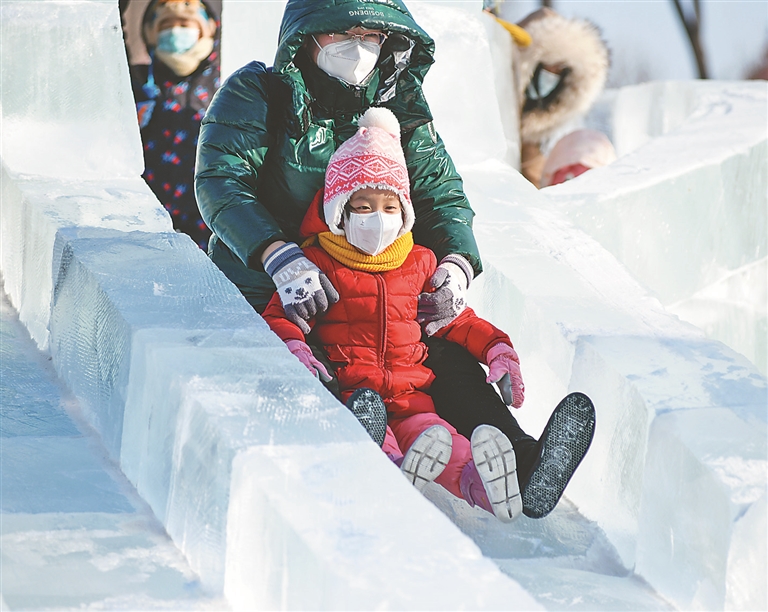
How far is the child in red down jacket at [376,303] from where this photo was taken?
9.64 feet

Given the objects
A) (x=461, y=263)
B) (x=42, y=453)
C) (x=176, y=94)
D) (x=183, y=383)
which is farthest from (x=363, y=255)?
(x=176, y=94)

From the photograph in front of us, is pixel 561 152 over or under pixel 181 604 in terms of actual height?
under

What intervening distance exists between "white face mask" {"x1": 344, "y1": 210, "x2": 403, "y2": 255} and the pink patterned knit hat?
0.05 metres

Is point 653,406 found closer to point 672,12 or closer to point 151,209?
point 151,209

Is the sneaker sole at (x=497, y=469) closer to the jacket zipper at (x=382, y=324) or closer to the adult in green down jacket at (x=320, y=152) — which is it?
the adult in green down jacket at (x=320, y=152)

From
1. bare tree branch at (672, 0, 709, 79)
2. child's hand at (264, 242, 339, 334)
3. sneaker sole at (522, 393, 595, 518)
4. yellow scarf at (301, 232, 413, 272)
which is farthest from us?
bare tree branch at (672, 0, 709, 79)

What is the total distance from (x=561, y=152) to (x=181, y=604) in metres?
7.09

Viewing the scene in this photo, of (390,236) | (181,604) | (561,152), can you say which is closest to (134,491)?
(181,604)

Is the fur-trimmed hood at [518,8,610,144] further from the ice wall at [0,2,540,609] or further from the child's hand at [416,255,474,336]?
the child's hand at [416,255,474,336]

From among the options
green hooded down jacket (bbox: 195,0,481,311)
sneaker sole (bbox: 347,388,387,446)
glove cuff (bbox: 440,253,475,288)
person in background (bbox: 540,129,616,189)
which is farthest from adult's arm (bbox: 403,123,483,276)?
person in background (bbox: 540,129,616,189)

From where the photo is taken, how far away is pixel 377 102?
11.2 ft

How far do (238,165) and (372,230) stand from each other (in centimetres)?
48

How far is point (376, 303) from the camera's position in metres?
2.99

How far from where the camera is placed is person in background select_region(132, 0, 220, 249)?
4.72m
